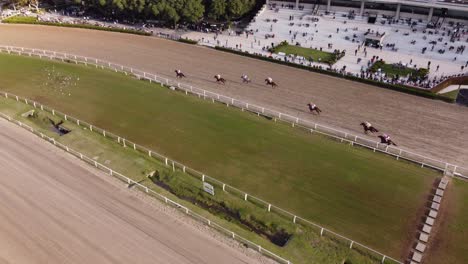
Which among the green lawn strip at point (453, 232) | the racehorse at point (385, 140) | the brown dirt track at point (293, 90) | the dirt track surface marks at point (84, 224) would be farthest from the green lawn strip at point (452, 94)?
the dirt track surface marks at point (84, 224)

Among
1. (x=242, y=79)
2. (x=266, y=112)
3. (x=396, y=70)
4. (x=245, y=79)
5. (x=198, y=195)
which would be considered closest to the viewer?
(x=198, y=195)

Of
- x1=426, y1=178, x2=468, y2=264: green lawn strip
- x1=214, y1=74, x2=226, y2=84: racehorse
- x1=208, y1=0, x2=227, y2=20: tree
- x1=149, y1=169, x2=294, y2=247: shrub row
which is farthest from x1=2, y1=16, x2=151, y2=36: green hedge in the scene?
x1=426, y1=178, x2=468, y2=264: green lawn strip

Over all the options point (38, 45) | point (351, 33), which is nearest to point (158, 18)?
point (38, 45)

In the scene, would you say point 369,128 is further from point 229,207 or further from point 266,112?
point 229,207

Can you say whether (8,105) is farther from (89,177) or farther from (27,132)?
(89,177)

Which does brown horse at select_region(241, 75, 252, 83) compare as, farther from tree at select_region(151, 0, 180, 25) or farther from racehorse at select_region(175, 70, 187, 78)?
tree at select_region(151, 0, 180, 25)

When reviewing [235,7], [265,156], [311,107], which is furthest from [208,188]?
[235,7]
